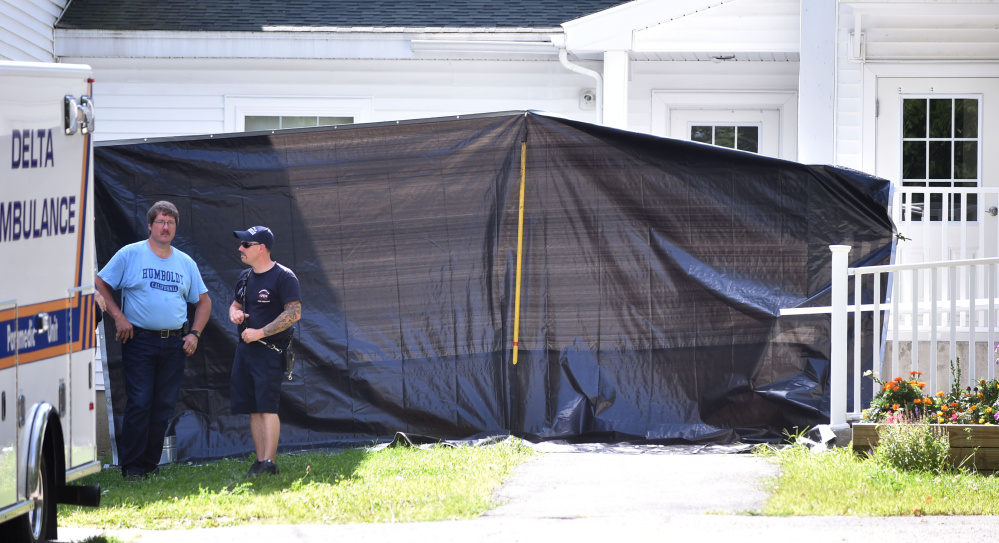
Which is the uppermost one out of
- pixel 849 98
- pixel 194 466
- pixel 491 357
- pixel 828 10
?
Answer: pixel 828 10

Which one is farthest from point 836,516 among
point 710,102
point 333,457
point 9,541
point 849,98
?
point 710,102

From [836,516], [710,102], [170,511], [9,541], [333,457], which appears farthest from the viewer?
[710,102]

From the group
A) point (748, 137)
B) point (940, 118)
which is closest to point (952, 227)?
point (940, 118)

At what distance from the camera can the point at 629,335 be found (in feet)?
22.7

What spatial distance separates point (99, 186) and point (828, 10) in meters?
5.64

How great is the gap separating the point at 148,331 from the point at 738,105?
236 inches

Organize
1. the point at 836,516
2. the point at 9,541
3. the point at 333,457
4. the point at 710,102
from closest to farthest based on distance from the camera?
the point at 9,541 → the point at 836,516 → the point at 333,457 → the point at 710,102

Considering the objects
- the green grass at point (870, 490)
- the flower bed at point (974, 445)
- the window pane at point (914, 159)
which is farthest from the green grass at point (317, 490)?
the window pane at point (914, 159)

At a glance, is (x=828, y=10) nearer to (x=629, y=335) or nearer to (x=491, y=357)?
(x=629, y=335)

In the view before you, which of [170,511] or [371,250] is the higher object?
[371,250]

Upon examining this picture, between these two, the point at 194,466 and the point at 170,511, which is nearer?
the point at 170,511

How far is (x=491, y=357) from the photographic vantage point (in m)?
6.93

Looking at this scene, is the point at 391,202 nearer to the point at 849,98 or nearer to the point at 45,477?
the point at 45,477

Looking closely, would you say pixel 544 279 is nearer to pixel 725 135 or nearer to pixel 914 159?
pixel 725 135
